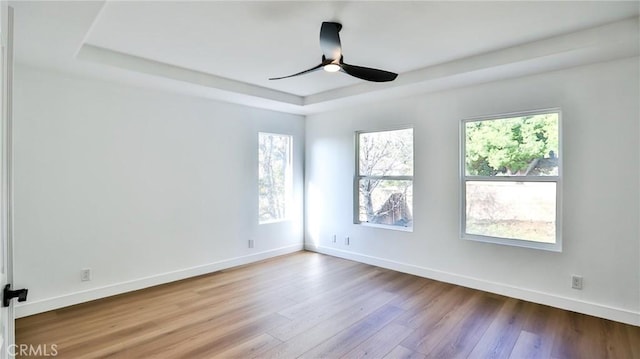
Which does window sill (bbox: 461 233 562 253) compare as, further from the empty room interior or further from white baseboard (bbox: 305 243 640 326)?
white baseboard (bbox: 305 243 640 326)

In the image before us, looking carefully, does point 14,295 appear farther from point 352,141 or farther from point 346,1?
point 352,141

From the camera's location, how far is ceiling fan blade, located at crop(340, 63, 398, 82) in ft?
8.79

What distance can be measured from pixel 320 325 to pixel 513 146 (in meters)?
2.76

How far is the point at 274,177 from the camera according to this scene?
5449 mm

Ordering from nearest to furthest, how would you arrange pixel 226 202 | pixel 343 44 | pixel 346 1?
pixel 346 1 → pixel 343 44 → pixel 226 202

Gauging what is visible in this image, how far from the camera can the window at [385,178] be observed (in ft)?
15.1

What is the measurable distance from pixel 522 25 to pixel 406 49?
93 cm

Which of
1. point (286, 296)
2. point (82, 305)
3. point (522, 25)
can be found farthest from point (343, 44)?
point (82, 305)

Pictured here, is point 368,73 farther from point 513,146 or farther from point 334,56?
point 513,146

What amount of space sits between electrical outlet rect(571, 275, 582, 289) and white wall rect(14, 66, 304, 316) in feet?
12.7

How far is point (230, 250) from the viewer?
480 centimetres

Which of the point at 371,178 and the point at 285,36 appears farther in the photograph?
the point at 371,178

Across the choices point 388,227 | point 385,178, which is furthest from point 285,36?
point 388,227

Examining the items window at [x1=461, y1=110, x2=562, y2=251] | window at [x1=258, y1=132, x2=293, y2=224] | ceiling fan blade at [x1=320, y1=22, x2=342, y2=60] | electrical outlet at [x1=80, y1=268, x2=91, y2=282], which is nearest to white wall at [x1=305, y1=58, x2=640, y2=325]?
window at [x1=461, y1=110, x2=562, y2=251]
